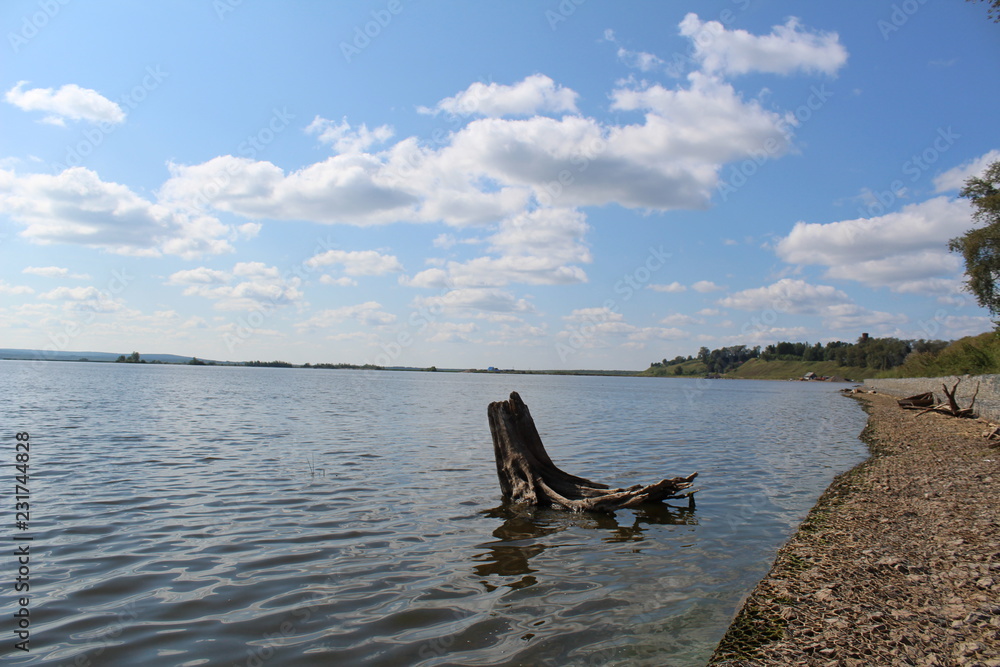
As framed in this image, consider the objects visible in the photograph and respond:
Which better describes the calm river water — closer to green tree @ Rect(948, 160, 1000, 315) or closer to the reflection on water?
the reflection on water

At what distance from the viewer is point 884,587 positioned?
7.12 m

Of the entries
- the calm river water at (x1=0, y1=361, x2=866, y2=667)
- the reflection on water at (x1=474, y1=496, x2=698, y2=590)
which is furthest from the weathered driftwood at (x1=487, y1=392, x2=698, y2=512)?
the calm river water at (x1=0, y1=361, x2=866, y2=667)

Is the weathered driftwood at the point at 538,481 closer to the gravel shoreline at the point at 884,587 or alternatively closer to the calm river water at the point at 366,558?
the calm river water at the point at 366,558

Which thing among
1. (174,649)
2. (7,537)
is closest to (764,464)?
(174,649)

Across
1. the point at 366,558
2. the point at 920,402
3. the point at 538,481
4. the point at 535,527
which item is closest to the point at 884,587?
the point at 535,527

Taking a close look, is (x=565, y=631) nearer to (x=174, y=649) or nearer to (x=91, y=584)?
(x=174, y=649)

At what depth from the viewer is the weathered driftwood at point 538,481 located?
1266 cm

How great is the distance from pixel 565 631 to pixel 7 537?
9969 mm

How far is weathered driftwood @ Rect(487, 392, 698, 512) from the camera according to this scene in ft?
41.5

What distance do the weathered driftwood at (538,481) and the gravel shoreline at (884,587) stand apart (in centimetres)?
310

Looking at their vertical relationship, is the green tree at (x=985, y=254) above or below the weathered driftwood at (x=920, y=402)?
above

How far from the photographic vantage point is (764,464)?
66.7 ft

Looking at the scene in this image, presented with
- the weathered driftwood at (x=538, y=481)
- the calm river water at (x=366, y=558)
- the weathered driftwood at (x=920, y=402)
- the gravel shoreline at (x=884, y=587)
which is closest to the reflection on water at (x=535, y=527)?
the calm river water at (x=366, y=558)

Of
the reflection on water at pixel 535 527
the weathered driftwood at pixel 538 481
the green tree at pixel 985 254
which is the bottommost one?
the reflection on water at pixel 535 527
